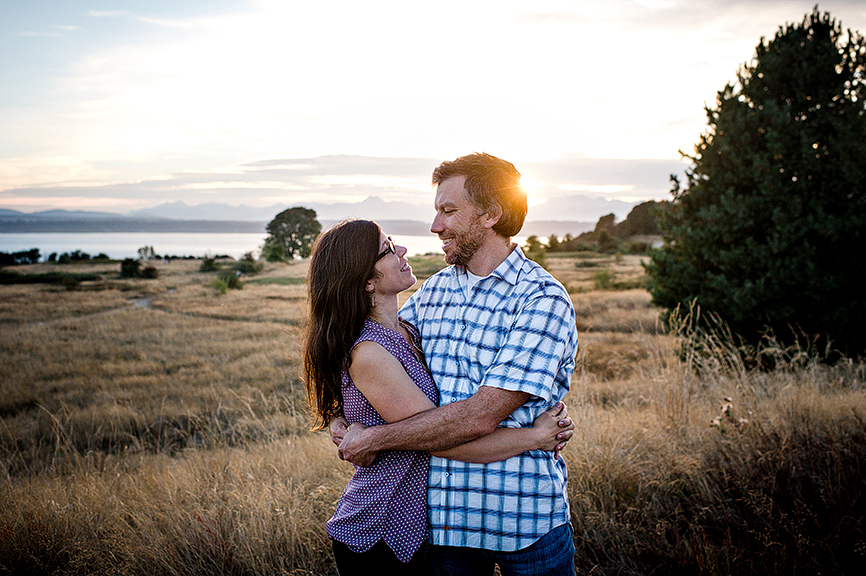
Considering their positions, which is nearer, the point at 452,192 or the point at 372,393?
the point at 372,393

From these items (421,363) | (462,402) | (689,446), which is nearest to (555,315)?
(462,402)

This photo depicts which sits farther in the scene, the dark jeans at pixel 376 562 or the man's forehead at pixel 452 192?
the man's forehead at pixel 452 192

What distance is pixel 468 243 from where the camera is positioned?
97.0 inches

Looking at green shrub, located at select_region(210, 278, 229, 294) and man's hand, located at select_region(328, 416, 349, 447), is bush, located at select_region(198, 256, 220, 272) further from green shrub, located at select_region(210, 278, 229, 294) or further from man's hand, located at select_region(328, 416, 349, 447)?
man's hand, located at select_region(328, 416, 349, 447)

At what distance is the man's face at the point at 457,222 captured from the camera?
2.41 metres

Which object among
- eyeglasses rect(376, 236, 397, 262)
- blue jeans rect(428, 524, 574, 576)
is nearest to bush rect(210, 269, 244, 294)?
eyeglasses rect(376, 236, 397, 262)

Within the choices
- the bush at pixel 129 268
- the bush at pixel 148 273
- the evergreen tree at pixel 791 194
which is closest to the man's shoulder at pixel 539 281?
the evergreen tree at pixel 791 194

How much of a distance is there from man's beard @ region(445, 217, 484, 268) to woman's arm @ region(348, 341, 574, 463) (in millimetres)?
650

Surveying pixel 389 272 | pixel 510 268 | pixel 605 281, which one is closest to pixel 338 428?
pixel 389 272

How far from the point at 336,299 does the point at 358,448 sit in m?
0.64

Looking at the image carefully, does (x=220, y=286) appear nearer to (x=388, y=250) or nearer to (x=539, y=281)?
(x=388, y=250)

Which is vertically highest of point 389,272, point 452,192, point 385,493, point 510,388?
point 452,192

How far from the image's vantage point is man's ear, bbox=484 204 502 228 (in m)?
2.41

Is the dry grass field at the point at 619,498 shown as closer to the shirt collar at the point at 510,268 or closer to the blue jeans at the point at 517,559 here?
the shirt collar at the point at 510,268
